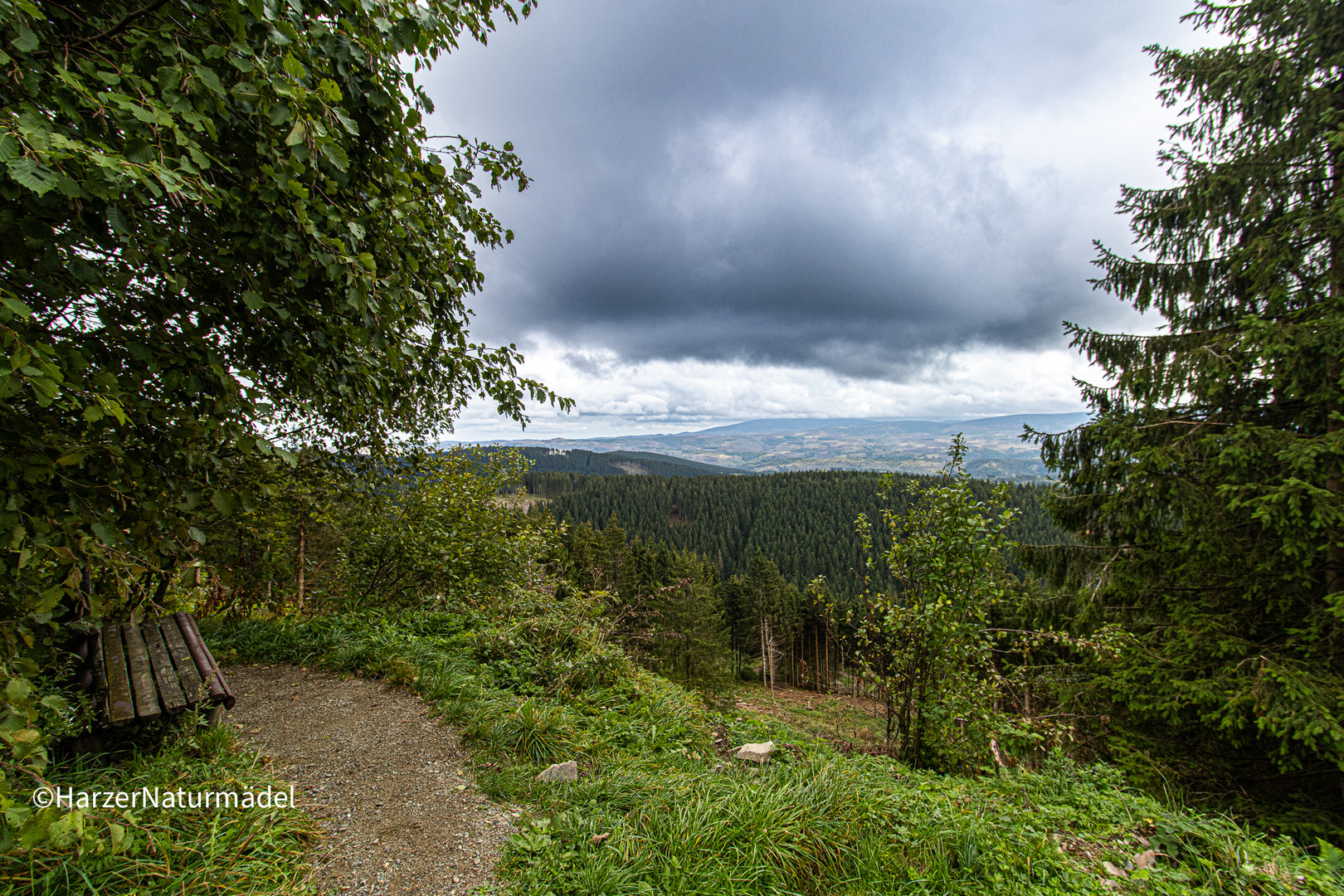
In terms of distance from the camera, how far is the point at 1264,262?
21.1ft

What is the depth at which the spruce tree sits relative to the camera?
5.73 m

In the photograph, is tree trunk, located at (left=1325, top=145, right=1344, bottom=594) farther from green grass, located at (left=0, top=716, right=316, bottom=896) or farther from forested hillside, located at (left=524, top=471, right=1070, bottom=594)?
forested hillside, located at (left=524, top=471, right=1070, bottom=594)

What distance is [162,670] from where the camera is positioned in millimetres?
3914

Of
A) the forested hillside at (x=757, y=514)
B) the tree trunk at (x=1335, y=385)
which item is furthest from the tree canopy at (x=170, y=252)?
the forested hillside at (x=757, y=514)

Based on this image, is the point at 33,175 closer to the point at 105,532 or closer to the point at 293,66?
the point at 293,66

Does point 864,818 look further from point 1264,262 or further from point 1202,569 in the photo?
point 1264,262

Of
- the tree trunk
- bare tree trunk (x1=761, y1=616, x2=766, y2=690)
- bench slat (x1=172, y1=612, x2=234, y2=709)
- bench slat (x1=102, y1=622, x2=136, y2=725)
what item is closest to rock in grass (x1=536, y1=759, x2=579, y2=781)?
bench slat (x1=172, y1=612, x2=234, y2=709)

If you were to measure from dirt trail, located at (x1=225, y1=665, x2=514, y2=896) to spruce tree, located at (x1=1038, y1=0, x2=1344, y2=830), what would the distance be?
8.42m

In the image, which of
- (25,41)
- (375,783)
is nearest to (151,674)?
(375,783)

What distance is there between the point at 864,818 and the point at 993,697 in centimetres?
365

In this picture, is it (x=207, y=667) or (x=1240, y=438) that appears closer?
(x=207, y=667)

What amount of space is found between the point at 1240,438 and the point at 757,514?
107 meters

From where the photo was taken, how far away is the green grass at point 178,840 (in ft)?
7.50

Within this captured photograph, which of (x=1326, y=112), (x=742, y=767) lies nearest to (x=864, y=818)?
(x=742, y=767)
